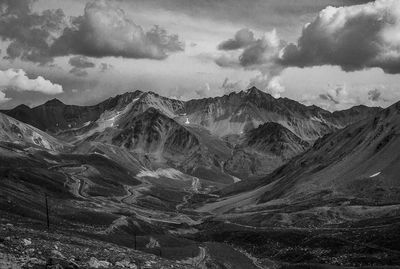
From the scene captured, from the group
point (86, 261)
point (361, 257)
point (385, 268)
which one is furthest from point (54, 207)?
point (86, 261)

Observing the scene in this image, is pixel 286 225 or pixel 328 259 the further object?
pixel 286 225

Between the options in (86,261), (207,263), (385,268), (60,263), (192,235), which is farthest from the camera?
(192,235)

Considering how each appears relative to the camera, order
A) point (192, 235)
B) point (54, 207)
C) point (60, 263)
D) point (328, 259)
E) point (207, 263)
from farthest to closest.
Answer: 1. point (192, 235)
2. point (54, 207)
3. point (328, 259)
4. point (207, 263)
5. point (60, 263)

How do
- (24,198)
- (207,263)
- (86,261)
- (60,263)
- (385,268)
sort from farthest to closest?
(24,198), (207,263), (385,268), (86,261), (60,263)

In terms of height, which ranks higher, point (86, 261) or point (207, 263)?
point (86, 261)

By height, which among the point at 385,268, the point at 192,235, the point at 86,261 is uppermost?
the point at 86,261

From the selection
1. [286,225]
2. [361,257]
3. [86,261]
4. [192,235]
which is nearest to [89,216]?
[192,235]

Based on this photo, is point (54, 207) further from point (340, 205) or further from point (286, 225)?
point (340, 205)

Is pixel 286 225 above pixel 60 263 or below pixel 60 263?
below

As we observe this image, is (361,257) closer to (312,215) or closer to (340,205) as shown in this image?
(312,215)
